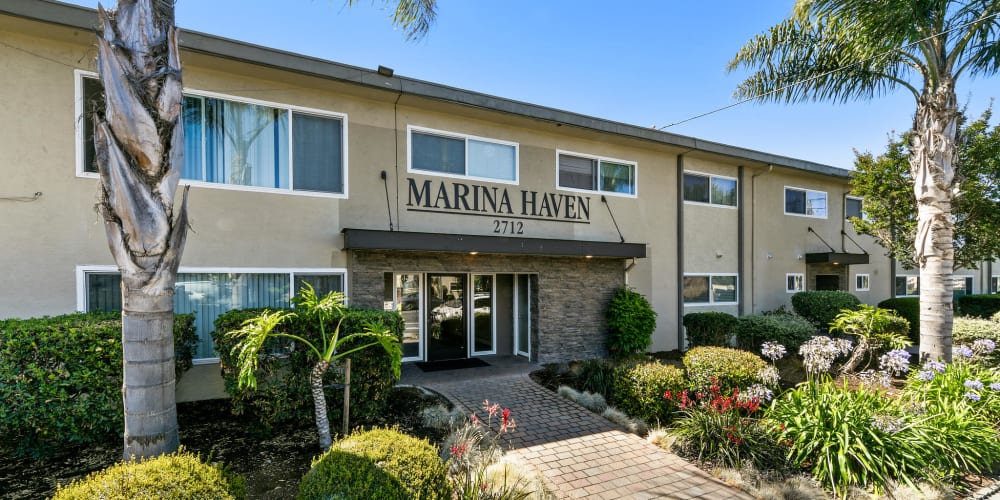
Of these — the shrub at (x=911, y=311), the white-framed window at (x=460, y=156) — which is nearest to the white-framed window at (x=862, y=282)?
the shrub at (x=911, y=311)

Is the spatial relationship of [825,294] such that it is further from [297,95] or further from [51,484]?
[51,484]

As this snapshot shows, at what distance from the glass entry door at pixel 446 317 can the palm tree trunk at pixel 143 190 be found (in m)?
6.65

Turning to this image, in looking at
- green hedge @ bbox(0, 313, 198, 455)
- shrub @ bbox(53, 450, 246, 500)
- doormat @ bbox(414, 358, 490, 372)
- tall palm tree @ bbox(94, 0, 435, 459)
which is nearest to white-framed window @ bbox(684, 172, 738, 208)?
doormat @ bbox(414, 358, 490, 372)

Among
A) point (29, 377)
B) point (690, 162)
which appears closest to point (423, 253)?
point (29, 377)

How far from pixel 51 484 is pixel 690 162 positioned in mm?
14041

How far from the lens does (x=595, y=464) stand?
5.55m

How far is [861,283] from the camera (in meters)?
17.0

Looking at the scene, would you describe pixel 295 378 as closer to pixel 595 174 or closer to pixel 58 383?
pixel 58 383

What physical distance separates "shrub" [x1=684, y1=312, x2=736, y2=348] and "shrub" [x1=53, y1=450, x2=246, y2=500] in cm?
1133

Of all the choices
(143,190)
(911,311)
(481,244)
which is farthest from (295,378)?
(911,311)

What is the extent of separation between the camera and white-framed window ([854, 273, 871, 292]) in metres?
16.8

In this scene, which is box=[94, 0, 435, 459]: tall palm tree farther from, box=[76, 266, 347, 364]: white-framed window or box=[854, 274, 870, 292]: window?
box=[854, 274, 870, 292]: window

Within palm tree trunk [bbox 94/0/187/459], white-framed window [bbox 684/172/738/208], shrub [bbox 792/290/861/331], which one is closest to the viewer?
palm tree trunk [bbox 94/0/187/459]

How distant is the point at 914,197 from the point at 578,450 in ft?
44.3
